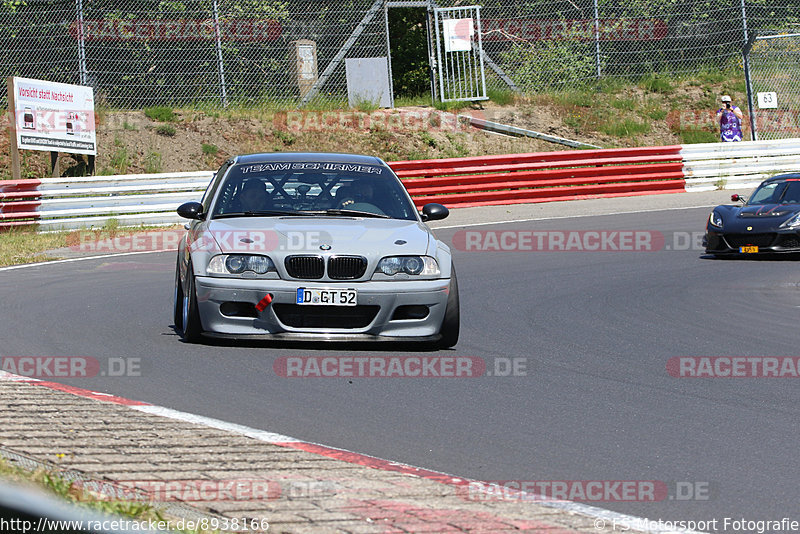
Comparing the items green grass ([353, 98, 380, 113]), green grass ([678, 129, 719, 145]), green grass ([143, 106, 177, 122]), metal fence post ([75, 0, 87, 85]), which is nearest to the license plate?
metal fence post ([75, 0, 87, 85])

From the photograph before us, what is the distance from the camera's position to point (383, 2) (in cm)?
2642

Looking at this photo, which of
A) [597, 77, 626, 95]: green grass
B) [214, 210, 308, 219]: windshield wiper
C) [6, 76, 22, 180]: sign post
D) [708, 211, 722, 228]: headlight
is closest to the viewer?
[214, 210, 308, 219]: windshield wiper

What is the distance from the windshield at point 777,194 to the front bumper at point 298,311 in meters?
9.41

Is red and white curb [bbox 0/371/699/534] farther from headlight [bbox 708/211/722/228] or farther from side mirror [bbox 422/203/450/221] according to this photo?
headlight [bbox 708/211/722/228]

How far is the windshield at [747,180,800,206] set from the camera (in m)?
15.9

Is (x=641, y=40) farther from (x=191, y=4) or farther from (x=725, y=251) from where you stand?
(x=725, y=251)

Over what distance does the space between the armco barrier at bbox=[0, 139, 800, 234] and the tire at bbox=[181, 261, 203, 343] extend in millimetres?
10927

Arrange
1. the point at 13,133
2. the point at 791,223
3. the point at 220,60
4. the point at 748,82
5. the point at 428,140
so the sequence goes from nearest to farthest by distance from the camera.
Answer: the point at 791,223, the point at 13,133, the point at 220,60, the point at 748,82, the point at 428,140

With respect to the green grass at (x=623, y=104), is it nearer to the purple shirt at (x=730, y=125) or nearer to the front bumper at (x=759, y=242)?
the purple shirt at (x=730, y=125)

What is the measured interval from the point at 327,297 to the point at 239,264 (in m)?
0.67

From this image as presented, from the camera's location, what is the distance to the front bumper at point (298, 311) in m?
7.75

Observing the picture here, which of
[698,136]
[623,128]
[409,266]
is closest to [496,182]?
[623,128]

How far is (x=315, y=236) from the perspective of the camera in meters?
8.04

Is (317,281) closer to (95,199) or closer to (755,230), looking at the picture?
(755,230)
